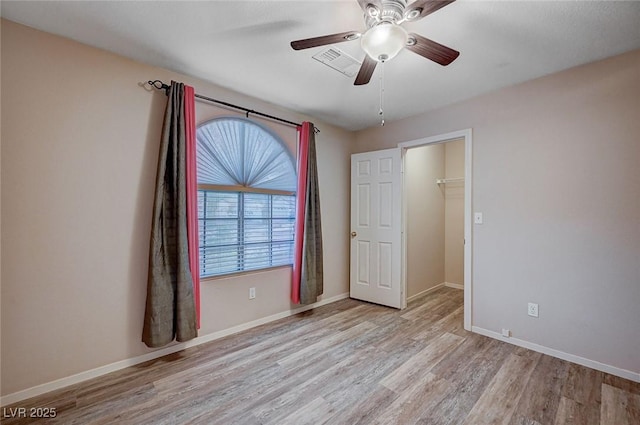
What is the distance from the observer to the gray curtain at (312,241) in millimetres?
3316

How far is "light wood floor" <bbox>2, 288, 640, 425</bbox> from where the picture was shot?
1.70m

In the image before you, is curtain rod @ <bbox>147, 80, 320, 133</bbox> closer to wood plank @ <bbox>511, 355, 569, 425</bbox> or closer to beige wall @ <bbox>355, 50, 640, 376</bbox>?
beige wall @ <bbox>355, 50, 640, 376</bbox>

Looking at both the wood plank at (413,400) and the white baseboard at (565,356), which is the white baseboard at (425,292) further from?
the wood plank at (413,400)

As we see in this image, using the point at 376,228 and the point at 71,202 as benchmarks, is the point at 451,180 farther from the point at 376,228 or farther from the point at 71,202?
the point at 71,202

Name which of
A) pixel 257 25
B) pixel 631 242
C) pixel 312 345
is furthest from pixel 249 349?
pixel 631 242

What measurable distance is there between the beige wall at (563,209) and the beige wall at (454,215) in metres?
1.68

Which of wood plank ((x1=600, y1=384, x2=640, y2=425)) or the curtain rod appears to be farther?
the curtain rod

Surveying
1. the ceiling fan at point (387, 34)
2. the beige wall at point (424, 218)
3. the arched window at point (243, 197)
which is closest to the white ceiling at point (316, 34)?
the ceiling fan at point (387, 34)

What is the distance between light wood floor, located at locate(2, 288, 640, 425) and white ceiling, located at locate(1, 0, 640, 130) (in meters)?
2.46

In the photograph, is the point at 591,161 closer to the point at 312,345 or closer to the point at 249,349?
the point at 312,345

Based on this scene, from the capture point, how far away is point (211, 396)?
188 centimetres

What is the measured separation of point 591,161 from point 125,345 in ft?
13.2

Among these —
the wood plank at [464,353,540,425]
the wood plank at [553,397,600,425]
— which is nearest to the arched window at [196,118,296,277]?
the wood plank at [464,353,540,425]

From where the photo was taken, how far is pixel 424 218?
13.7ft
